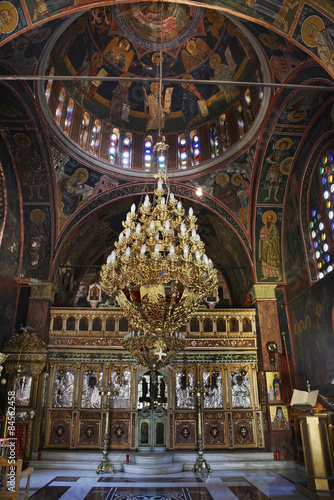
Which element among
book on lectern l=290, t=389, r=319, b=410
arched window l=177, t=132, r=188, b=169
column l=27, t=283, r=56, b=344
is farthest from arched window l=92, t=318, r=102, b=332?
book on lectern l=290, t=389, r=319, b=410

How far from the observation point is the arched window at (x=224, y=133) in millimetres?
12492

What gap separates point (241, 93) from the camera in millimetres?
11992

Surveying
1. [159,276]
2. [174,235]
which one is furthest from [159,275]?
[174,235]

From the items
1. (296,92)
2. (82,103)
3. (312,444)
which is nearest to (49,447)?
(312,444)

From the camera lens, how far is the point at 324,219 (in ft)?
33.1

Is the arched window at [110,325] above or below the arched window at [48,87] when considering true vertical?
below

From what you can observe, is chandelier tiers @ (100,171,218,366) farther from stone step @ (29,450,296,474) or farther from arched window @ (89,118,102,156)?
arched window @ (89,118,102,156)

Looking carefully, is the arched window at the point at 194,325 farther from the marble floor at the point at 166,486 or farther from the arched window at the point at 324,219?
the arched window at the point at 324,219

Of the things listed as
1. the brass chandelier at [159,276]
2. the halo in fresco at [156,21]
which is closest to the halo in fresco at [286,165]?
the halo in fresco at [156,21]

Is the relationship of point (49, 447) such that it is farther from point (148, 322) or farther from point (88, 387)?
point (148, 322)

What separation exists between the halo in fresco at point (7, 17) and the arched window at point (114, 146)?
298 inches

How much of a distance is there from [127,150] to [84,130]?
5.95ft

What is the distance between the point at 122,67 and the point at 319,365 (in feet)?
37.3

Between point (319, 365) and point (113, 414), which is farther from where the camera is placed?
point (113, 414)
